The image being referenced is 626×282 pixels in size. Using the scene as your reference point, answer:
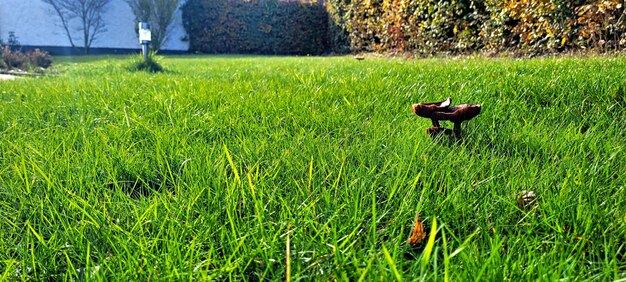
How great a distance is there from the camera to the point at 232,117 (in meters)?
2.48

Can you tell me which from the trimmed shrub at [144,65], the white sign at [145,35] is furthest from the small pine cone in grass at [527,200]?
the white sign at [145,35]

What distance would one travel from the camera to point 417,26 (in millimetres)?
8891

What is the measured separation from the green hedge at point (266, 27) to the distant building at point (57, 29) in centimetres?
234

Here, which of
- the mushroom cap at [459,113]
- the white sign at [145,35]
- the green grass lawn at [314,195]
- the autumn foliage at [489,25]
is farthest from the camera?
the white sign at [145,35]

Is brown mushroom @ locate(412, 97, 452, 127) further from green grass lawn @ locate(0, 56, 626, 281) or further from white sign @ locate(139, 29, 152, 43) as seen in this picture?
white sign @ locate(139, 29, 152, 43)

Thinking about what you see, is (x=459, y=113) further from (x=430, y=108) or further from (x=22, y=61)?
(x=22, y=61)

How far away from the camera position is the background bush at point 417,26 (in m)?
5.87

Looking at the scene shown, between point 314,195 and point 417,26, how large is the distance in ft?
26.7

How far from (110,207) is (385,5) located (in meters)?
8.96

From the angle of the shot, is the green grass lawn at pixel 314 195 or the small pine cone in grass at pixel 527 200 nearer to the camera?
the green grass lawn at pixel 314 195

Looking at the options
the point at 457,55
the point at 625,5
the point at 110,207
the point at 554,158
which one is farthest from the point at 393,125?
the point at 457,55

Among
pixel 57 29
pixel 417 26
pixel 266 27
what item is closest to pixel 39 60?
pixel 417 26

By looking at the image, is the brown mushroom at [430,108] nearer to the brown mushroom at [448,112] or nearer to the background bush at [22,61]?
the brown mushroom at [448,112]

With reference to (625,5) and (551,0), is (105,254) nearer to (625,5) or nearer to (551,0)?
(625,5)
